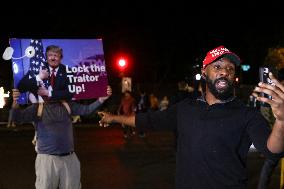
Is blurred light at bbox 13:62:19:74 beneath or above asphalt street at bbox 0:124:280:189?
above

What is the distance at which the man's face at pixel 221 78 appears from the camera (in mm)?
3582

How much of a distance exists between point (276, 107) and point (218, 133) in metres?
0.72

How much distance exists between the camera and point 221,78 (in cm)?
360

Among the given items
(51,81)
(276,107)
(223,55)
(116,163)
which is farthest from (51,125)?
(116,163)

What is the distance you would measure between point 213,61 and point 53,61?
2574 mm

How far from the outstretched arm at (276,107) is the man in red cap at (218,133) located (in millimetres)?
149

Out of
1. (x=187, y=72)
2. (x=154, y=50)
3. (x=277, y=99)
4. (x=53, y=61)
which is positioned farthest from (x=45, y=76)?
(x=187, y=72)

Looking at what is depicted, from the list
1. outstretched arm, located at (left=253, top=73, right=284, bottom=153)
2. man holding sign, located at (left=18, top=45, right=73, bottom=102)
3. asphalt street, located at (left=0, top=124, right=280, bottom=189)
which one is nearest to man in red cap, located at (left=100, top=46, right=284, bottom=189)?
outstretched arm, located at (left=253, top=73, right=284, bottom=153)

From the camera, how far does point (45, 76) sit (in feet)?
18.9

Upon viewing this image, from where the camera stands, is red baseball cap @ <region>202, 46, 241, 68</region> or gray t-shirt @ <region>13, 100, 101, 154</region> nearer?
red baseball cap @ <region>202, 46, 241, 68</region>

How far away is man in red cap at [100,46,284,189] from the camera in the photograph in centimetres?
350

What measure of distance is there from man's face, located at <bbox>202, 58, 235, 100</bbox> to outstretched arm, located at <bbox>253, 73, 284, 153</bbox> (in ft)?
1.44

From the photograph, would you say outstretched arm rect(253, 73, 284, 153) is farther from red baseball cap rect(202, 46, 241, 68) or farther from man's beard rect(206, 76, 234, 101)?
red baseball cap rect(202, 46, 241, 68)

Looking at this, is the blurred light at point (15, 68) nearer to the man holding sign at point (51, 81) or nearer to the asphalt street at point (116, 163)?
the man holding sign at point (51, 81)
